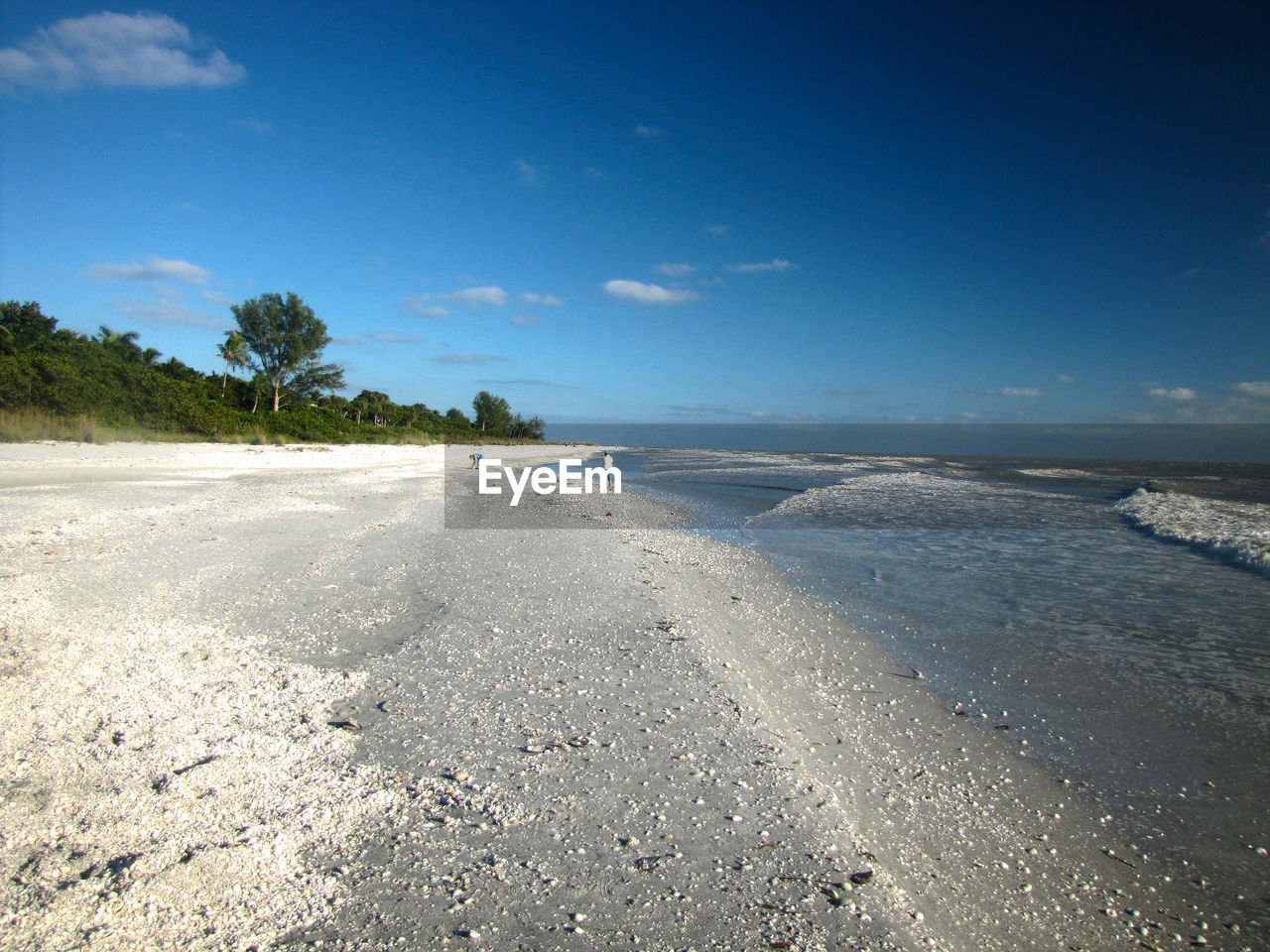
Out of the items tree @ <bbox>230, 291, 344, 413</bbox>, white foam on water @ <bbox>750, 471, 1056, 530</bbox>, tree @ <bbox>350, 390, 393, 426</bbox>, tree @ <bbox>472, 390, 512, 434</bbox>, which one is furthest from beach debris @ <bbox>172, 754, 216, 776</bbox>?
tree @ <bbox>472, 390, 512, 434</bbox>

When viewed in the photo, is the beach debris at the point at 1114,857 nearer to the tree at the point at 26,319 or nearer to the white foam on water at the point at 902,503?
the white foam on water at the point at 902,503

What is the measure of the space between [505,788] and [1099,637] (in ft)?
20.3

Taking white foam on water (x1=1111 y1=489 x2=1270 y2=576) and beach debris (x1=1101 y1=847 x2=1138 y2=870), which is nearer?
beach debris (x1=1101 y1=847 x2=1138 y2=870)

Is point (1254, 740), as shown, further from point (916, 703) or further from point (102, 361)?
point (102, 361)

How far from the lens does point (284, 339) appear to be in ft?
140

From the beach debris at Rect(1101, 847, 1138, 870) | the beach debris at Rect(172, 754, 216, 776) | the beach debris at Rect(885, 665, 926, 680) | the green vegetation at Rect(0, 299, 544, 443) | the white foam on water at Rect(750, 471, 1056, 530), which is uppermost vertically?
the green vegetation at Rect(0, 299, 544, 443)

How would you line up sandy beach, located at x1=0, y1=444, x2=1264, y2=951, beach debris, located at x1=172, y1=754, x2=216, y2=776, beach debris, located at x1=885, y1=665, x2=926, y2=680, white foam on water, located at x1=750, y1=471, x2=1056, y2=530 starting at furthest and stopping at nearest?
white foam on water, located at x1=750, y1=471, x2=1056, y2=530
beach debris, located at x1=885, y1=665, x2=926, y2=680
beach debris, located at x1=172, y1=754, x2=216, y2=776
sandy beach, located at x1=0, y1=444, x2=1264, y2=951

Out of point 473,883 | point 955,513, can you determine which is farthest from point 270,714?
point 955,513

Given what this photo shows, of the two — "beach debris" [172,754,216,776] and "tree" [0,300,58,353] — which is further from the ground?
"tree" [0,300,58,353]

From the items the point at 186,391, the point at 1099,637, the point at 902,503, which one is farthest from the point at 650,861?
the point at 186,391

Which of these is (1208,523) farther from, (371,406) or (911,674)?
(371,406)

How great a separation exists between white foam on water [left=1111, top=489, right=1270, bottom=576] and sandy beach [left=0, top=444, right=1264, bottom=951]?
961 cm

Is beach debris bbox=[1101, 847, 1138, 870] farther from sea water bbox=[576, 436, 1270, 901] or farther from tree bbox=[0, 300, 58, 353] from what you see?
tree bbox=[0, 300, 58, 353]

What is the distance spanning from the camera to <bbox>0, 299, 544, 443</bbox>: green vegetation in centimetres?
2152
